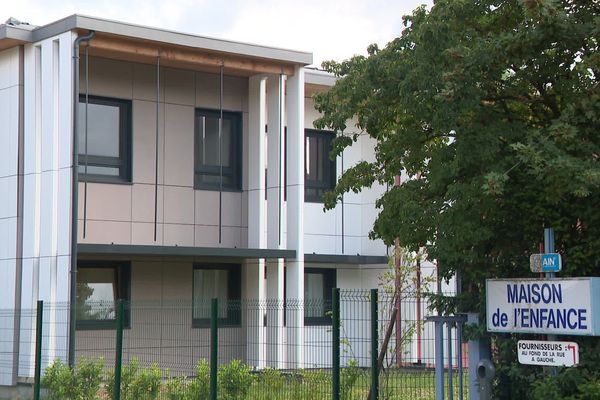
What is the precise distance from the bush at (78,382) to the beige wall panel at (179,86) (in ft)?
25.3

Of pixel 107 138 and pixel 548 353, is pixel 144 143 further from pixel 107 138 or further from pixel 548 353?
pixel 548 353

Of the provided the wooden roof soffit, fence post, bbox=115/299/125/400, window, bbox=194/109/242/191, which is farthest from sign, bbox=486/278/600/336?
window, bbox=194/109/242/191

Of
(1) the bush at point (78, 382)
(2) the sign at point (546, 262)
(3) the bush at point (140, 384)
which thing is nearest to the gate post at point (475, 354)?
(2) the sign at point (546, 262)

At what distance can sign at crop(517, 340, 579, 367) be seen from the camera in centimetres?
1123

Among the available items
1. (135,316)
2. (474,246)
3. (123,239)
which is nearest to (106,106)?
(123,239)

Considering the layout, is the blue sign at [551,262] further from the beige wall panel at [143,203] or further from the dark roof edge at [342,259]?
the dark roof edge at [342,259]

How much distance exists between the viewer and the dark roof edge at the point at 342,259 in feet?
87.2

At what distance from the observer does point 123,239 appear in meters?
Answer: 23.6

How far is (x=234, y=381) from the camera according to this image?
15516mm

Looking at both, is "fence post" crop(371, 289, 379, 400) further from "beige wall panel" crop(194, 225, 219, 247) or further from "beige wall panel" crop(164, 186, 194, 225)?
"beige wall panel" crop(194, 225, 219, 247)

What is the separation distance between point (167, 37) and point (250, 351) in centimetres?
729

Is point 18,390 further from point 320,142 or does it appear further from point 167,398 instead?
point 320,142

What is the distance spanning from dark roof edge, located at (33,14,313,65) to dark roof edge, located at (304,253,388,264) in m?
4.86

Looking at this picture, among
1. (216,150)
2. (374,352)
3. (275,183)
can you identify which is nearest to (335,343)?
(374,352)
